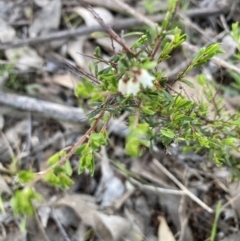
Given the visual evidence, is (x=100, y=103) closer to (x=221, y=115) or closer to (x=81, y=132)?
(x=221, y=115)

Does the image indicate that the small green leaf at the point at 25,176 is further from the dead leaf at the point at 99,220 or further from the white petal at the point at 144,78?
the dead leaf at the point at 99,220

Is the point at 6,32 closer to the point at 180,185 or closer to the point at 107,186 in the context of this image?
the point at 107,186

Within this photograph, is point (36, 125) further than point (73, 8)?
No

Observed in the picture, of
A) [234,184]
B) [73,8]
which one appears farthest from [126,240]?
[73,8]

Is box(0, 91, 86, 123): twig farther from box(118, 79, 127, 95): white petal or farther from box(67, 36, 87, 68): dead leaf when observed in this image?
box(118, 79, 127, 95): white petal

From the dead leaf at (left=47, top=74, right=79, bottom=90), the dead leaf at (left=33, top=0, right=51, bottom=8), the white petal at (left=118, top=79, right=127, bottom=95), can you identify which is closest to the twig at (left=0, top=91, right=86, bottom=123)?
the dead leaf at (left=47, top=74, right=79, bottom=90)

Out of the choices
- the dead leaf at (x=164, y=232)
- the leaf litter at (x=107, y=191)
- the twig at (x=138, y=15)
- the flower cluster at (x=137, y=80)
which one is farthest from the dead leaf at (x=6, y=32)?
the flower cluster at (x=137, y=80)

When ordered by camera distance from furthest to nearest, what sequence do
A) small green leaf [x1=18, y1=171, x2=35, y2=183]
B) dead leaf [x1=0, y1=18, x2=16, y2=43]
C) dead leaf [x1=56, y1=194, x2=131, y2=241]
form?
dead leaf [x1=0, y1=18, x2=16, y2=43]
dead leaf [x1=56, y1=194, x2=131, y2=241]
small green leaf [x1=18, y1=171, x2=35, y2=183]

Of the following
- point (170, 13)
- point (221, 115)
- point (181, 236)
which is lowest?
point (181, 236)
